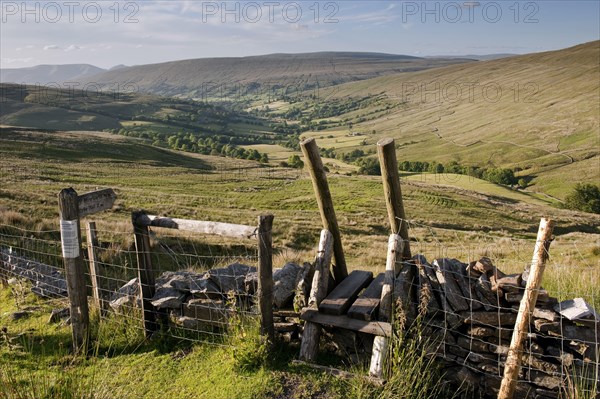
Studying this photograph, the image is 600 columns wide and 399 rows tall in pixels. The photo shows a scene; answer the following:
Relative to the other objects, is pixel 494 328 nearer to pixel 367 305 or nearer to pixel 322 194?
pixel 367 305

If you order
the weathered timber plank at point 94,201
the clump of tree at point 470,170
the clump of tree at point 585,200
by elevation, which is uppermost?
the weathered timber plank at point 94,201

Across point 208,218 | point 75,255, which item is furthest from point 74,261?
point 208,218

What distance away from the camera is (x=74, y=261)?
673 cm

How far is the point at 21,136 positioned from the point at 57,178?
35998 millimetres

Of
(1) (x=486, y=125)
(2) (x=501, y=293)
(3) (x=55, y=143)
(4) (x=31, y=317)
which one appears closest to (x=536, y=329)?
(2) (x=501, y=293)

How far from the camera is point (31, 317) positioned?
324 inches

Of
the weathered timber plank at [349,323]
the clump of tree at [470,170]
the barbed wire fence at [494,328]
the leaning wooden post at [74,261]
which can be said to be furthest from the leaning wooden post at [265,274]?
the clump of tree at [470,170]

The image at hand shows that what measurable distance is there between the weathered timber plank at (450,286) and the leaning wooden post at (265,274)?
7.81 ft

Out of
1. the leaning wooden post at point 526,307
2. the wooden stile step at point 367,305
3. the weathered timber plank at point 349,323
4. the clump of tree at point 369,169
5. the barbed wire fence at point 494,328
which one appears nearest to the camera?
the leaning wooden post at point 526,307

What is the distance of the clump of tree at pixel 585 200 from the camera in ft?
267

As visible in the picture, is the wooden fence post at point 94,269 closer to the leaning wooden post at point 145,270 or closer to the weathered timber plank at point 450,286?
the leaning wooden post at point 145,270

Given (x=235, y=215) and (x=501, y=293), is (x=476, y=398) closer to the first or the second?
(x=501, y=293)

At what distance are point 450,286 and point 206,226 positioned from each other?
11.8ft

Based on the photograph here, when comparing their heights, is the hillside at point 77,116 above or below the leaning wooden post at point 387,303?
above
